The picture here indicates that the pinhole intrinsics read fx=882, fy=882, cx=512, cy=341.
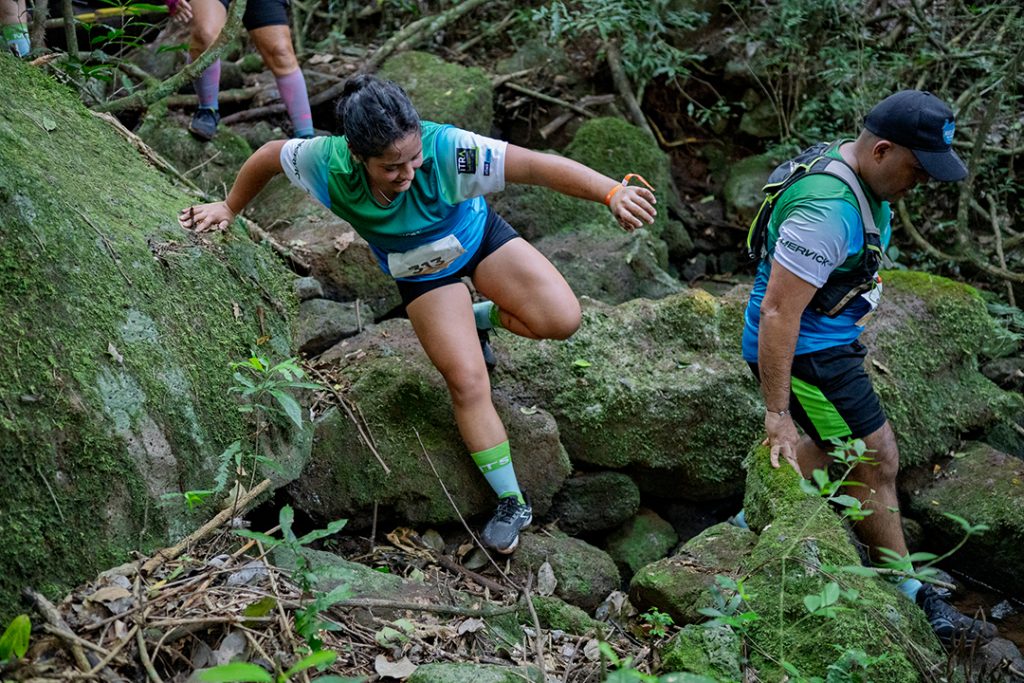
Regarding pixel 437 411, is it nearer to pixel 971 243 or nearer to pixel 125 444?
pixel 125 444

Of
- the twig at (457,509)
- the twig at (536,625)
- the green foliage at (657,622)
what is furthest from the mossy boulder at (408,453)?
the green foliage at (657,622)

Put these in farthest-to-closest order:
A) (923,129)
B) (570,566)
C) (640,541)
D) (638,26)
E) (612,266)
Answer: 1. (638,26)
2. (612,266)
3. (640,541)
4. (570,566)
5. (923,129)

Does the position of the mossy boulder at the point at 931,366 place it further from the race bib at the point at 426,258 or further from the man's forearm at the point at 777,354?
the race bib at the point at 426,258

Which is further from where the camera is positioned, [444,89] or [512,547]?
[444,89]

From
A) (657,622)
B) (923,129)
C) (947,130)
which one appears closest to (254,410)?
(657,622)

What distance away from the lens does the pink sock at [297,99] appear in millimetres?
6094

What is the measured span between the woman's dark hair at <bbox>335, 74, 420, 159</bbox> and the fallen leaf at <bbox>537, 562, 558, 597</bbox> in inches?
80.8

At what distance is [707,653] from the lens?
9.48ft

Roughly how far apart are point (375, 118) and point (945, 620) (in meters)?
3.28

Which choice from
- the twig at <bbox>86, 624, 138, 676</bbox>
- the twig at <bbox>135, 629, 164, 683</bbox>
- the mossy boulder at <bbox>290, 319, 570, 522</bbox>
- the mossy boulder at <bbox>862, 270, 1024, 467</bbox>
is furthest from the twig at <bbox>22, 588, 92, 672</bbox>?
the mossy boulder at <bbox>862, 270, 1024, 467</bbox>

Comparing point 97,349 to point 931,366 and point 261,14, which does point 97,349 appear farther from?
point 931,366

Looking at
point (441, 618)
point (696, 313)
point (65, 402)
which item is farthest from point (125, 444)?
point (696, 313)

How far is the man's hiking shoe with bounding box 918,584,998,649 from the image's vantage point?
3902 mm

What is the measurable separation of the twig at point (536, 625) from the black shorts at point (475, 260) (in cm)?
138
